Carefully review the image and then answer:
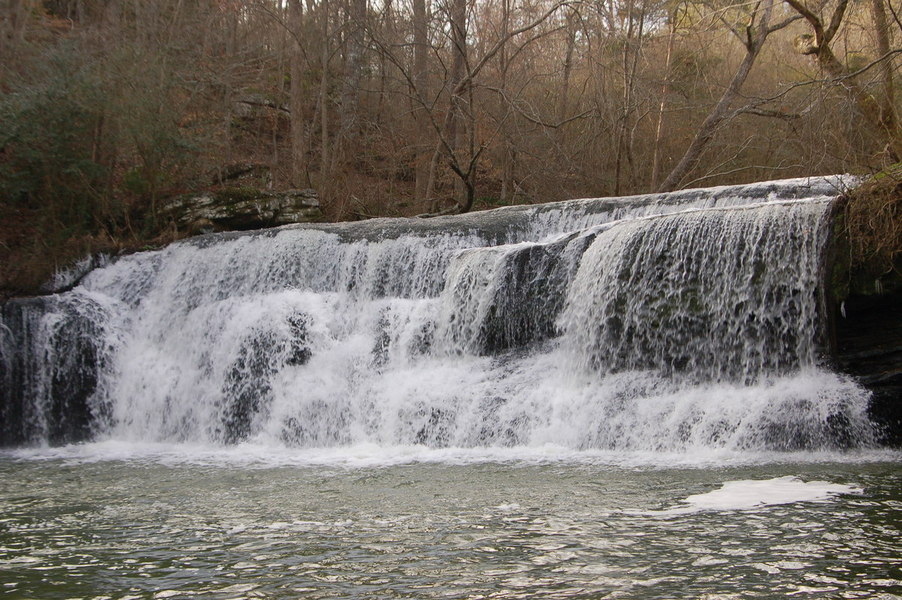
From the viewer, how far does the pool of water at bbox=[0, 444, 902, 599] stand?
409cm

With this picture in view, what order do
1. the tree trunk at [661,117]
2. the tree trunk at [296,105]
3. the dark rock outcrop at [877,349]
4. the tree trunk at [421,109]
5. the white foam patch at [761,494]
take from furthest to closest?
the tree trunk at [421,109], the tree trunk at [296,105], the tree trunk at [661,117], the dark rock outcrop at [877,349], the white foam patch at [761,494]

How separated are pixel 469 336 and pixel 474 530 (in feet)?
18.6

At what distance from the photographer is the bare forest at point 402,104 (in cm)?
1427

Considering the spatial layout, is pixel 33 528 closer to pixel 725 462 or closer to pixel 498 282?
pixel 725 462

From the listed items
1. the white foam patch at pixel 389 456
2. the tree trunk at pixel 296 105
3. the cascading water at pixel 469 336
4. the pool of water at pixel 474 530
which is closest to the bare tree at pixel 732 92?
the cascading water at pixel 469 336

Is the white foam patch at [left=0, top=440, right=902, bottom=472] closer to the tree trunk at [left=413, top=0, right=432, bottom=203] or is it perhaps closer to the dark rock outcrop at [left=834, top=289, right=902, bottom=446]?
the dark rock outcrop at [left=834, top=289, right=902, bottom=446]

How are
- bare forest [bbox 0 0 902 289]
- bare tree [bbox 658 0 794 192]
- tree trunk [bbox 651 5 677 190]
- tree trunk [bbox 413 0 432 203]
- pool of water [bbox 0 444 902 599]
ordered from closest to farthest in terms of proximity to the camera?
pool of water [bbox 0 444 902 599], bare forest [bbox 0 0 902 289], bare tree [bbox 658 0 794 192], tree trunk [bbox 651 5 677 190], tree trunk [bbox 413 0 432 203]

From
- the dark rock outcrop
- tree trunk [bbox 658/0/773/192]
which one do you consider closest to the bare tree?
tree trunk [bbox 658/0/773/192]

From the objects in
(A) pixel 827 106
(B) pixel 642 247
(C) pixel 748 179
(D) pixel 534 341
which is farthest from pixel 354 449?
(C) pixel 748 179

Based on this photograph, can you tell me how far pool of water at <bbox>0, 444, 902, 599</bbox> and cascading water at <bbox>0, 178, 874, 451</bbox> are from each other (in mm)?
1004

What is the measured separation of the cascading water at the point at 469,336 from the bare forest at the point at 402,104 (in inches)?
65.8

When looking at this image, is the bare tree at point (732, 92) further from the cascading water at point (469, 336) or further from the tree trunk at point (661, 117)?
the cascading water at point (469, 336)

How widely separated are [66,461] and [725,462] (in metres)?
6.88

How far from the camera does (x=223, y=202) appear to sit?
15.6 m
